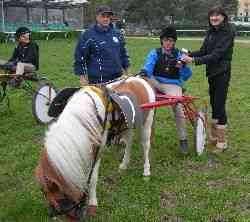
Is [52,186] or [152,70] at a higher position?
[152,70]

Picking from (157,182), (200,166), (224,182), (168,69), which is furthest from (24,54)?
(224,182)

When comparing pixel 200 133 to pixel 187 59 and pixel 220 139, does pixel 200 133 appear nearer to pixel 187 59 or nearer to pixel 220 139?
pixel 220 139

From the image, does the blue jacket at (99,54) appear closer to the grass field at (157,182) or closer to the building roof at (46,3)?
the grass field at (157,182)

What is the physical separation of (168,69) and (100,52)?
0.87m

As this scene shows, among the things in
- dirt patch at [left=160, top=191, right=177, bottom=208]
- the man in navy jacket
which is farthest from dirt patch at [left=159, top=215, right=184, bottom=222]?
the man in navy jacket

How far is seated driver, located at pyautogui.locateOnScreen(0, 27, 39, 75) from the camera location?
341 inches

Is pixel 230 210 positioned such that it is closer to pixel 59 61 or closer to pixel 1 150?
pixel 1 150

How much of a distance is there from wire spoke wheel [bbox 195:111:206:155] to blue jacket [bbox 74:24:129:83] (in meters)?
1.19

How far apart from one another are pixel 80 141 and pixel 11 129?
188 inches

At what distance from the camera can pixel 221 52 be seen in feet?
20.2

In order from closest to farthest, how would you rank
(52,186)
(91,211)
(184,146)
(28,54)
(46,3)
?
(52,186) → (91,211) → (184,146) → (28,54) → (46,3)

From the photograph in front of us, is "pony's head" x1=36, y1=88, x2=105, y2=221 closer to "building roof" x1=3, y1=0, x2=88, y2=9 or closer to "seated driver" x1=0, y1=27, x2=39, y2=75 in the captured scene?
"seated driver" x1=0, y1=27, x2=39, y2=75

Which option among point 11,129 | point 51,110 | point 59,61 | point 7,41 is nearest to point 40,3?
point 7,41

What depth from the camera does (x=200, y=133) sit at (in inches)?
256
